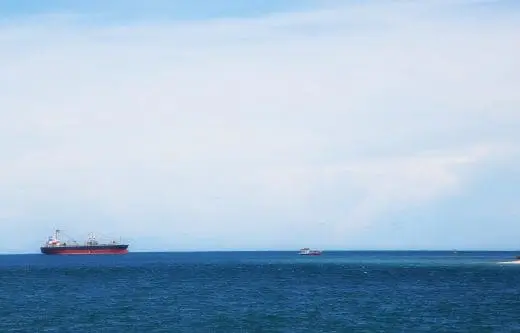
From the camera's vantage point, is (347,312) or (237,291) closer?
(347,312)

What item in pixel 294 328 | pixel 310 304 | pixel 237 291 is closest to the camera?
pixel 294 328

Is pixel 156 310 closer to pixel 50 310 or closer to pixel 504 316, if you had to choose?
pixel 50 310

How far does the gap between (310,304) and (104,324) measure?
96.1 feet

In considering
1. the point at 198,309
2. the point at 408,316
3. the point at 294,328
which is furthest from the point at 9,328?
the point at 408,316

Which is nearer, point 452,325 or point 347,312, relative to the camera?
point 452,325

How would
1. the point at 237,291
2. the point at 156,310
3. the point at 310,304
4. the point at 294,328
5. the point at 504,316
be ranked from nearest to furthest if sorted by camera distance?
the point at 294,328 < the point at 504,316 < the point at 156,310 < the point at 310,304 < the point at 237,291

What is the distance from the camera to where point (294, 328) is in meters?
69.3

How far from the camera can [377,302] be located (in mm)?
93438

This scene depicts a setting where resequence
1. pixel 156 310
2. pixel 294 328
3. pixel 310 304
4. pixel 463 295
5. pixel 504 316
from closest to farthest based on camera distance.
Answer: pixel 294 328 < pixel 504 316 < pixel 156 310 < pixel 310 304 < pixel 463 295

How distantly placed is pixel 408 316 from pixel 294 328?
16180 mm

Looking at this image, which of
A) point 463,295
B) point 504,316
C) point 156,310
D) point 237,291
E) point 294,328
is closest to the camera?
point 294,328

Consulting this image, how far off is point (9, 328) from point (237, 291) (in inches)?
1836

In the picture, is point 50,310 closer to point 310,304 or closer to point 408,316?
point 310,304

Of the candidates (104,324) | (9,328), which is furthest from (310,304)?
(9,328)
